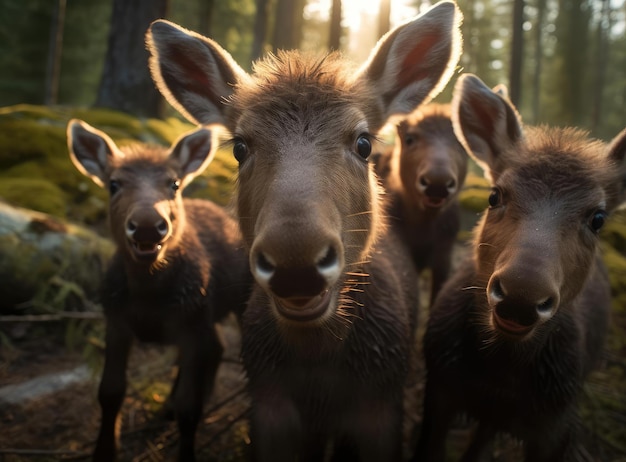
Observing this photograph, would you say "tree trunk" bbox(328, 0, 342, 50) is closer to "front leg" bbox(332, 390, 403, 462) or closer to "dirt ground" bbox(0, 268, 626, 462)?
"dirt ground" bbox(0, 268, 626, 462)

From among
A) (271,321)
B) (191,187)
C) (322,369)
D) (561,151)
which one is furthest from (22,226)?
(561,151)

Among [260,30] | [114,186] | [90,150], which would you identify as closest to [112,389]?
[114,186]

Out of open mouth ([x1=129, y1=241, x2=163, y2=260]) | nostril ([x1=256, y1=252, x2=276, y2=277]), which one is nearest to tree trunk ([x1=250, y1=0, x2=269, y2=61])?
open mouth ([x1=129, y1=241, x2=163, y2=260])

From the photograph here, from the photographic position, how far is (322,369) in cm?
347

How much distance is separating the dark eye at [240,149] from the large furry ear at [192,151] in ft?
8.30

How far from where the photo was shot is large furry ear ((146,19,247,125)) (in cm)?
385

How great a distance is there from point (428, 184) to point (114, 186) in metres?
3.59

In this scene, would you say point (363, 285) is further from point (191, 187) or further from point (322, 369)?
point (191, 187)

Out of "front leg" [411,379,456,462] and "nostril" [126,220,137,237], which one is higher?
"nostril" [126,220,137,237]

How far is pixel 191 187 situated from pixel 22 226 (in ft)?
12.7

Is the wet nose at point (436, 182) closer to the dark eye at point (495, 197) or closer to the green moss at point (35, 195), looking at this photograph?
the dark eye at point (495, 197)

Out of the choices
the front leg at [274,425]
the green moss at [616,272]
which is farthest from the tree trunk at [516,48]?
the front leg at [274,425]

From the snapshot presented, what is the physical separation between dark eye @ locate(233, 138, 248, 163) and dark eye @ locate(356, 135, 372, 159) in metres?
0.78

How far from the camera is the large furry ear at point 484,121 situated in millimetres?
4023
